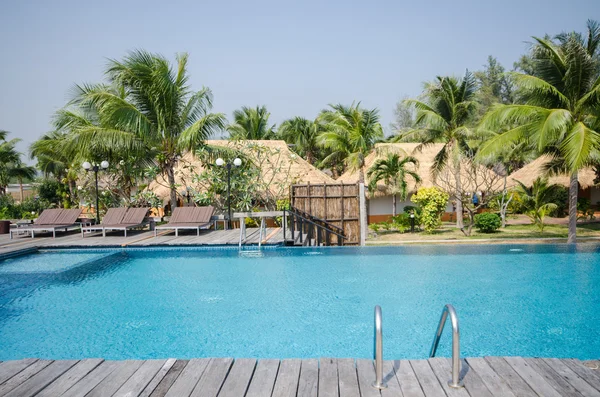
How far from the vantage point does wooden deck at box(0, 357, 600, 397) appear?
3.11 meters

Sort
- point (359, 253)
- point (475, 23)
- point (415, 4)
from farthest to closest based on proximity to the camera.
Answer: point (475, 23), point (415, 4), point (359, 253)

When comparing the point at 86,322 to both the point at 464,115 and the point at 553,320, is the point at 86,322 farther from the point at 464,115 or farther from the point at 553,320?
the point at 464,115

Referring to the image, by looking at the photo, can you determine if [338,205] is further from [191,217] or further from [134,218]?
[134,218]

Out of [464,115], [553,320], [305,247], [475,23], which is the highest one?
[475,23]

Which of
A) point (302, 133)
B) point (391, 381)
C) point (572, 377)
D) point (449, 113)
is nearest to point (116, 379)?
point (391, 381)

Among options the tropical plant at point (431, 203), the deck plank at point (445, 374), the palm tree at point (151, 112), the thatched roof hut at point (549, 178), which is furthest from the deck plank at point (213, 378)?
the thatched roof hut at point (549, 178)

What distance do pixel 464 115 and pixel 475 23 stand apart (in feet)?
13.2

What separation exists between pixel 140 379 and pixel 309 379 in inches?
50.9

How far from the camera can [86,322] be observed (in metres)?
6.35

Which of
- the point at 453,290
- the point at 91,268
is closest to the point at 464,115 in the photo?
the point at 453,290

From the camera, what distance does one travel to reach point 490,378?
327 cm

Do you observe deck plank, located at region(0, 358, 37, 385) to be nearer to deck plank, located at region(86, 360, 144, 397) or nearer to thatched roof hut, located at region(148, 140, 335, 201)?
deck plank, located at region(86, 360, 144, 397)

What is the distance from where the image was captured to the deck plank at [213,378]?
3.13 metres

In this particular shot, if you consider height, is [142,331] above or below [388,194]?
below
